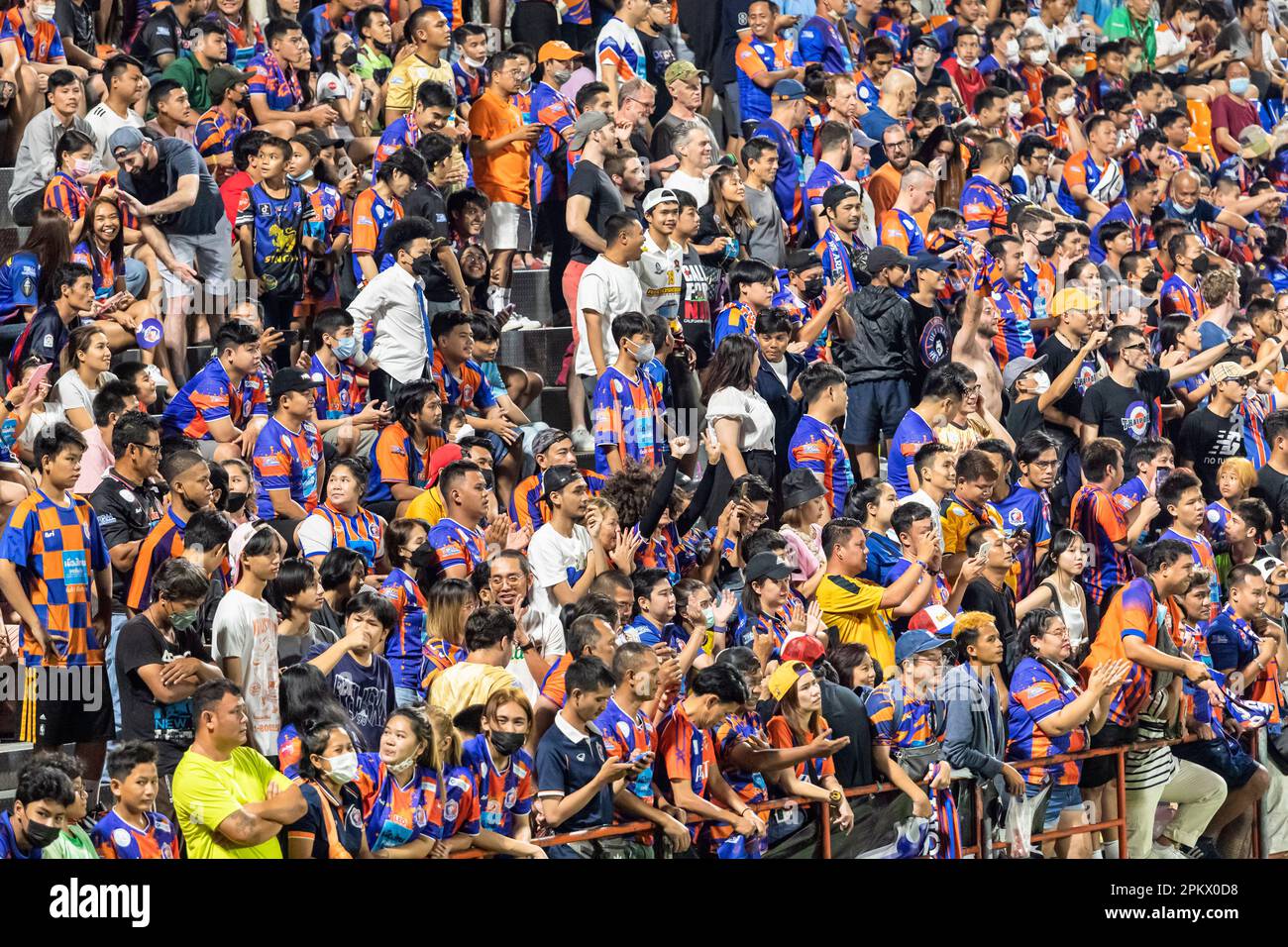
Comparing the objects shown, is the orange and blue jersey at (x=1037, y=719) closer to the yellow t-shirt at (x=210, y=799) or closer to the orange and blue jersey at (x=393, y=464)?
the orange and blue jersey at (x=393, y=464)

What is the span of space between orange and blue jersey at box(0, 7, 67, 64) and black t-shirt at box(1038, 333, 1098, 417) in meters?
6.02

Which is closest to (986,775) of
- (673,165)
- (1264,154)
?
(673,165)

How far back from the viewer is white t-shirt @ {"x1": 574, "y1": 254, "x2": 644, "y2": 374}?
11633mm

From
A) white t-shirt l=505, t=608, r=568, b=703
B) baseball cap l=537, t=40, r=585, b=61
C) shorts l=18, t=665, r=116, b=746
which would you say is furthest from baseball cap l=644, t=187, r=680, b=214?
shorts l=18, t=665, r=116, b=746

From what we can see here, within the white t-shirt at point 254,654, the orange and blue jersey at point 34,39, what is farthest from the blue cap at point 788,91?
the white t-shirt at point 254,654

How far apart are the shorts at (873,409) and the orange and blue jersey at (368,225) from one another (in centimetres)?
281

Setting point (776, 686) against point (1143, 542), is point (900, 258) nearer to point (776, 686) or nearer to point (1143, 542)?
point (1143, 542)

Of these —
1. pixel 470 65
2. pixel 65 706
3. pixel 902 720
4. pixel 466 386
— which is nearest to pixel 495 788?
pixel 65 706

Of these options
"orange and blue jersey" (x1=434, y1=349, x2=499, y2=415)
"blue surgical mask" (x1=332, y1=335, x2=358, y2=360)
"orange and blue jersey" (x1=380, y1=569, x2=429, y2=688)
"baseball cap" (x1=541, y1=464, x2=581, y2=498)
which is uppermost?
"blue surgical mask" (x1=332, y1=335, x2=358, y2=360)

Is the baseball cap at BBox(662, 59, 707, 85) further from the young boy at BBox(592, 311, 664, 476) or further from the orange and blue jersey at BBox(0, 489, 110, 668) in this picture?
the orange and blue jersey at BBox(0, 489, 110, 668)

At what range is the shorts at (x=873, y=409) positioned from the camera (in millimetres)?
12586

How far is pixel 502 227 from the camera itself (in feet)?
42.2

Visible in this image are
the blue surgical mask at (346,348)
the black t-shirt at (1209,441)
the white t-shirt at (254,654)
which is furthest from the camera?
the black t-shirt at (1209,441)

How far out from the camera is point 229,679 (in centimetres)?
817
